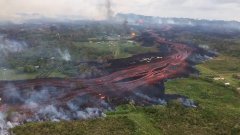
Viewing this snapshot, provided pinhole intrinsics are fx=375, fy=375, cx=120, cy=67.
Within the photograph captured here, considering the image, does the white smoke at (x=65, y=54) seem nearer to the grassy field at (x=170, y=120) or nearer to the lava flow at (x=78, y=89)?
the lava flow at (x=78, y=89)

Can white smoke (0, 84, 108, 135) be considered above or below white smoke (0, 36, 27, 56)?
above

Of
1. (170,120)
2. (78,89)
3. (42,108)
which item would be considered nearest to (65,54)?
(78,89)

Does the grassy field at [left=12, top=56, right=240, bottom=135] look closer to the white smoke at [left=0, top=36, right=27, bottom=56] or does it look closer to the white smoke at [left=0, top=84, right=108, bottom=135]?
the white smoke at [left=0, top=84, right=108, bottom=135]

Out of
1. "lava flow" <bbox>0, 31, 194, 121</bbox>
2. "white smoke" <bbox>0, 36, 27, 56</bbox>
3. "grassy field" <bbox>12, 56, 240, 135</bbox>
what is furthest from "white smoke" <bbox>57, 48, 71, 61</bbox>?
"grassy field" <bbox>12, 56, 240, 135</bbox>

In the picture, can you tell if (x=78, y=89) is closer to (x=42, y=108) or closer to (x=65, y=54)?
(x=42, y=108)

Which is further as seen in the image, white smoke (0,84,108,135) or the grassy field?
white smoke (0,84,108,135)
